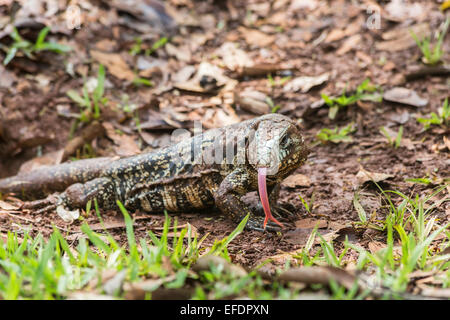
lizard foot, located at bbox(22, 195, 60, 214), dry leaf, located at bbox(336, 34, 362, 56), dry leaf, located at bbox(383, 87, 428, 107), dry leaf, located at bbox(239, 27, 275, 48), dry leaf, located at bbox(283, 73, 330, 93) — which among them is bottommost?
lizard foot, located at bbox(22, 195, 60, 214)

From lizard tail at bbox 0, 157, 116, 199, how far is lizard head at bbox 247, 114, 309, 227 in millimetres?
2450

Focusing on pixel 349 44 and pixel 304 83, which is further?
pixel 349 44

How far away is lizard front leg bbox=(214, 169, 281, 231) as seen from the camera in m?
5.36

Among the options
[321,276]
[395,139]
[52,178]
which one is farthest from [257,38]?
[321,276]

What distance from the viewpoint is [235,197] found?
5.41m

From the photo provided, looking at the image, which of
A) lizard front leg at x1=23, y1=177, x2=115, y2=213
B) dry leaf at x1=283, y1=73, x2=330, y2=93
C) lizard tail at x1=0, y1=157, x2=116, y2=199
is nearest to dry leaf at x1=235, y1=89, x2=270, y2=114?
dry leaf at x1=283, y1=73, x2=330, y2=93

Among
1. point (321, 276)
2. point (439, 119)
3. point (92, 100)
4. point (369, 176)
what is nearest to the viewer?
point (321, 276)

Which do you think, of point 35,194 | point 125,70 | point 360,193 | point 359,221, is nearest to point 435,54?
point 360,193

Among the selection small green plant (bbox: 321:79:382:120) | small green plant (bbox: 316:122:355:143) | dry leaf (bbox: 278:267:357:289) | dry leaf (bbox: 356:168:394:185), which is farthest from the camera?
small green plant (bbox: 321:79:382:120)

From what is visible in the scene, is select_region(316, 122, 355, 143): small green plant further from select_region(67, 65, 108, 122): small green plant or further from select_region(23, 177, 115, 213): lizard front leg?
select_region(67, 65, 108, 122): small green plant

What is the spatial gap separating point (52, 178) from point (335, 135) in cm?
431

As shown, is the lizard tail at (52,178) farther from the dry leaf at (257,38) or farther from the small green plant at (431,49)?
the small green plant at (431,49)

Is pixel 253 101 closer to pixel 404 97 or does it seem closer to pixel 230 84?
pixel 230 84
